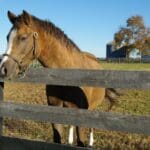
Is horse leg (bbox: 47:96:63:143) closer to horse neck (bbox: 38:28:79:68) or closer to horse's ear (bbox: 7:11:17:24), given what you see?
horse neck (bbox: 38:28:79:68)

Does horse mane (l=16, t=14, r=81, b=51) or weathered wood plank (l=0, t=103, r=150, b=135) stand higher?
horse mane (l=16, t=14, r=81, b=51)

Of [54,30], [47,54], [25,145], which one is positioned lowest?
[25,145]

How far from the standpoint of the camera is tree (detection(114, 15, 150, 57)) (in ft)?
349

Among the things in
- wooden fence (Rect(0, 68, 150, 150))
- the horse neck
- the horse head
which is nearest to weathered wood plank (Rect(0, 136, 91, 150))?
wooden fence (Rect(0, 68, 150, 150))

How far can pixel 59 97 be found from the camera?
5.82 m

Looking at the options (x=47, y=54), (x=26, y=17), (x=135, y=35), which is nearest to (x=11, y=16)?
(x=26, y=17)

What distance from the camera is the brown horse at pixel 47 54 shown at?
5234mm

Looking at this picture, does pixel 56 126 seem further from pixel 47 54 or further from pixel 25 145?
pixel 47 54

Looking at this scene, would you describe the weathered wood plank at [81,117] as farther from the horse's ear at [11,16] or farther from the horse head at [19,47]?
the horse's ear at [11,16]

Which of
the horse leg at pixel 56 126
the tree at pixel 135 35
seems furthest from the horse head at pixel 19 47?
the tree at pixel 135 35

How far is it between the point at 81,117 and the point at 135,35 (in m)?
105

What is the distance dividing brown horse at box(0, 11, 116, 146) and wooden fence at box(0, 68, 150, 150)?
33 cm

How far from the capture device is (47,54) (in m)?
5.75

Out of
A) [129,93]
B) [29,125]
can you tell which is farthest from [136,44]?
[29,125]
